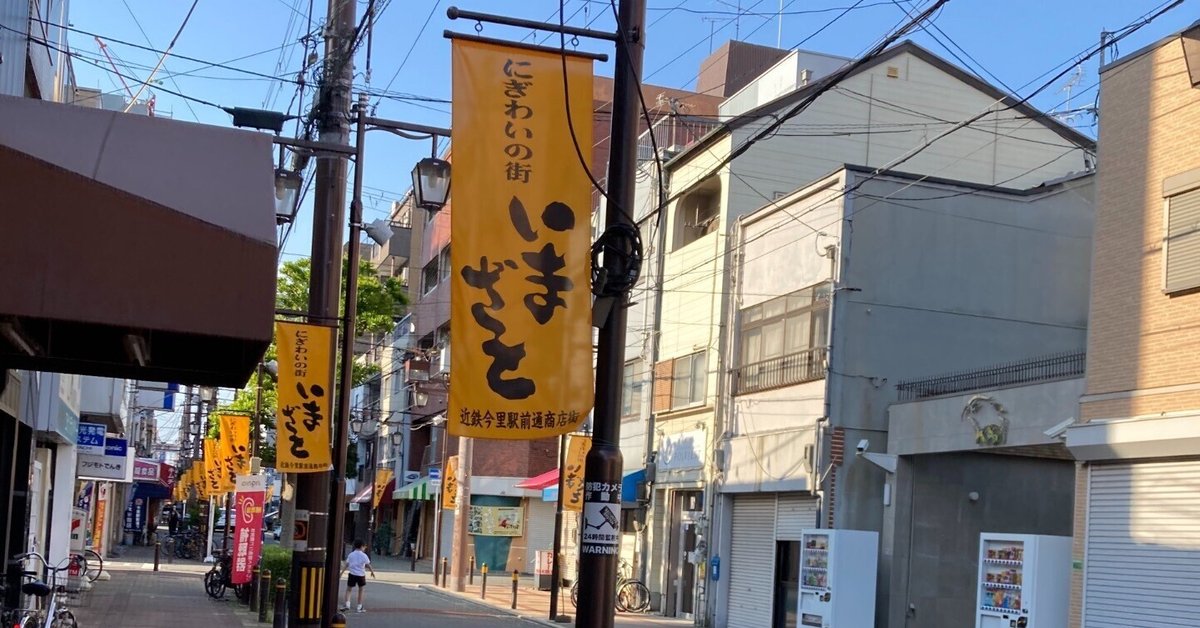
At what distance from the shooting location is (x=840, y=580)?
23094mm

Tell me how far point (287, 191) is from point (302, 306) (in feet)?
83.2

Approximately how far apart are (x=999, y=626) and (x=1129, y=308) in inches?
197

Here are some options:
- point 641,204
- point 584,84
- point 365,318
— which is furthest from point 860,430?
point 365,318

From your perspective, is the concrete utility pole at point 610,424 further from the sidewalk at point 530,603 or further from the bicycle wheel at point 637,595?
the bicycle wheel at point 637,595

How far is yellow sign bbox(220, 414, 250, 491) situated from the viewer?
34.7 meters

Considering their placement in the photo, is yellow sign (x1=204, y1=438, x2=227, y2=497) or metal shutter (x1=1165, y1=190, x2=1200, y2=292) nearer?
metal shutter (x1=1165, y1=190, x2=1200, y2=292)

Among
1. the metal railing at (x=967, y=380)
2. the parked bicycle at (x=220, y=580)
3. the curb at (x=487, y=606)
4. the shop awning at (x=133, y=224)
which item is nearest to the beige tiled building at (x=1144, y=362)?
the metal railing at (x=967, y=380)

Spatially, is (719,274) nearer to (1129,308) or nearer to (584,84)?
(1129,308)

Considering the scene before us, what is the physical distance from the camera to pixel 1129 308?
17875mm

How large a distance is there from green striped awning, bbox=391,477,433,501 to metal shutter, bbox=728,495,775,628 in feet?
86.7

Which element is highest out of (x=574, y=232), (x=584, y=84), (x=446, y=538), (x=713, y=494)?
(x=584, y=84)

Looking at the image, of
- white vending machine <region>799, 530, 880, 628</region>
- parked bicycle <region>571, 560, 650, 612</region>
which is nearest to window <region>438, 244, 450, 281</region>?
parked bicycle <region>571, 560, 650, 612</region>

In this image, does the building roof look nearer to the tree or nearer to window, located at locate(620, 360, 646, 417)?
window, located at locate(620, 360, 646, 417)

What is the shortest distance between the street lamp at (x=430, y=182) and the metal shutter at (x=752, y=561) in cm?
1370
